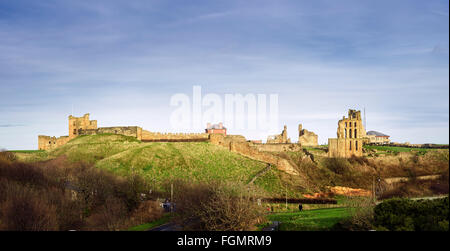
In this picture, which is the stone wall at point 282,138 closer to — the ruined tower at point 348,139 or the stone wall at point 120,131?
the ruined tower at point 348,139

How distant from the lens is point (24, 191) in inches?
1550

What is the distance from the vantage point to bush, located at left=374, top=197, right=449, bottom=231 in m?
22.1

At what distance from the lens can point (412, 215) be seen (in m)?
23.6

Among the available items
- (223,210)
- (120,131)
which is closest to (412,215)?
(223,210)

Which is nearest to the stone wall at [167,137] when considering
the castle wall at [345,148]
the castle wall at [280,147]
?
the castle wall at [280,147]

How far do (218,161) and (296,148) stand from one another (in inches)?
1031

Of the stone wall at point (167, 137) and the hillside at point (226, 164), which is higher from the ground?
the stone wall at point (167, 137)

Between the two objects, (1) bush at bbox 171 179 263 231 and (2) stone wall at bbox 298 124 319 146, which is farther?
(2) stone wall at bbox 298 124 319 146

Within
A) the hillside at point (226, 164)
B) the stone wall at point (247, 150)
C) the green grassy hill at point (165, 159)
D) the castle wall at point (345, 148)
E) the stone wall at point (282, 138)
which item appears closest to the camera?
the green grassy hill at point (165, 159)

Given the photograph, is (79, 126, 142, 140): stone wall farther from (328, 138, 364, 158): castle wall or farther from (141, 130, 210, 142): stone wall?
(328, 138, 364, 158): castle wall

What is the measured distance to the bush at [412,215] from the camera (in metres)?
22.1

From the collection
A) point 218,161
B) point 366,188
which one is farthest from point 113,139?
point 366,188

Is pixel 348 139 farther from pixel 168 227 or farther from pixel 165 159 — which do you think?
pixel 168 227

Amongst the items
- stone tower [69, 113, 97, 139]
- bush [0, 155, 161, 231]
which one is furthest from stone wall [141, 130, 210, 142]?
bush [0, 155, 161, 231]
